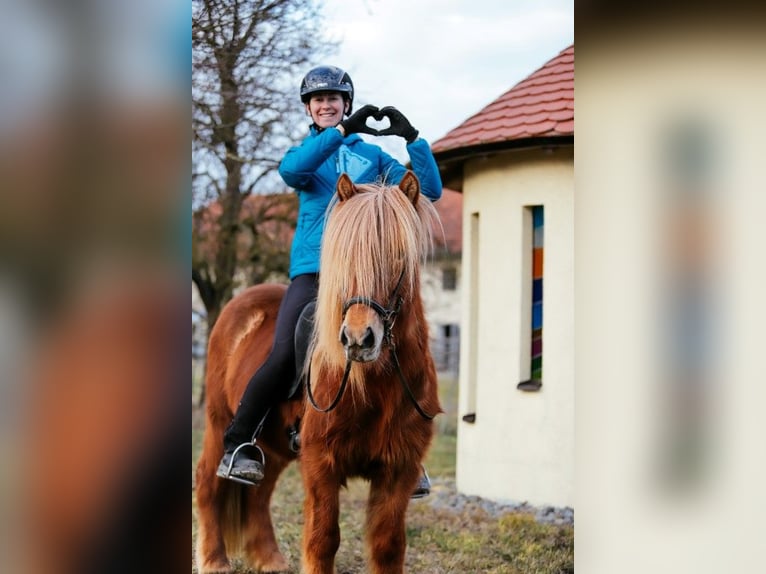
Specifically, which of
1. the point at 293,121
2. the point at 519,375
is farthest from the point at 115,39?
the point at 293,121

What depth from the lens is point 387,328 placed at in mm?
3490

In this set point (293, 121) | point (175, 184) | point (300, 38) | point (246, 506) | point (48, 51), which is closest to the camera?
point (48, 51)

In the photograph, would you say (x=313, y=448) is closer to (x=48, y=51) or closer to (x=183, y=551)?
(x=183, y=551)

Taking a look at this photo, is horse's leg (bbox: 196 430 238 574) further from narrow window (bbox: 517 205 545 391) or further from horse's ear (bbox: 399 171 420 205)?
narrow window (bbox: 517 205 545 391)

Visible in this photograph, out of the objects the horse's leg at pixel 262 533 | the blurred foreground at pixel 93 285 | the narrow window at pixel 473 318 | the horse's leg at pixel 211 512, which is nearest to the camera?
the blurred foreground at pixel 93 285

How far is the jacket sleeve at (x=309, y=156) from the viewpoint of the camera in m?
3.92

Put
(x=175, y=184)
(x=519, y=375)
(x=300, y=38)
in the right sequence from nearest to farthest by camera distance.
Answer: (x=175, y=184)
(x=300, y=38)
(x=519, y=375)

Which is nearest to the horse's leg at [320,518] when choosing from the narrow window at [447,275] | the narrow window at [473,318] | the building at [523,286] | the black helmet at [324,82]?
the black helmet at [324,82]

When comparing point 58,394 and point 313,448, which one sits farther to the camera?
point 313,448

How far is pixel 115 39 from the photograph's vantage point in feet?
9.69

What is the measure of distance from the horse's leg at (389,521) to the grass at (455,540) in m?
1.01

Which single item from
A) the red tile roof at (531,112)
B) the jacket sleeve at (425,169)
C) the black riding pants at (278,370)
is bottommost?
the black riding pants at (278,370)

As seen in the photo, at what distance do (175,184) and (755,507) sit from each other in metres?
2.18

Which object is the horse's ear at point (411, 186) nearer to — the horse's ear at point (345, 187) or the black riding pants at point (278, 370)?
the horse's ear at point (345, 187)
